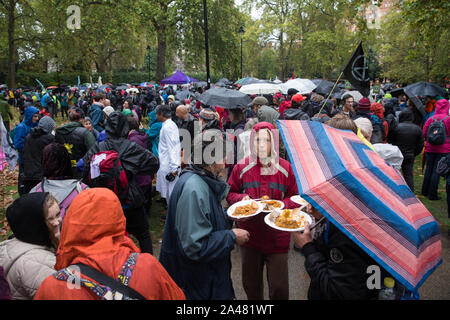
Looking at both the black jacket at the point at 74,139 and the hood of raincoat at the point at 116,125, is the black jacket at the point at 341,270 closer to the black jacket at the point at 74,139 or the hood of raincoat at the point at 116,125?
the hood of raincoat at the point at 116,125

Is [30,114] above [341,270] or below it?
above

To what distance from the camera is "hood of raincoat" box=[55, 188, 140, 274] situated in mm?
1729

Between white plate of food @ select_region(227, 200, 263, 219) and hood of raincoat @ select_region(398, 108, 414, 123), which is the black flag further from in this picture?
white plate of food @ select_region(227, 200, 263, 219)

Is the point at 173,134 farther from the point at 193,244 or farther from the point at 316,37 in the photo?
the point at 316,37

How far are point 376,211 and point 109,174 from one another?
2943 millimetres

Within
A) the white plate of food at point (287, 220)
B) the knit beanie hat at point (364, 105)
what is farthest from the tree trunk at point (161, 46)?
the white plate of food at point (287, 220)

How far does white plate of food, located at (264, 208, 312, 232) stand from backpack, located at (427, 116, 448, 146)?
4.98 m

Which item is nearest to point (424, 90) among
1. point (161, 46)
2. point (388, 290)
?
point (388, 290)

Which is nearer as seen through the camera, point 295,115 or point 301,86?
point 295,115

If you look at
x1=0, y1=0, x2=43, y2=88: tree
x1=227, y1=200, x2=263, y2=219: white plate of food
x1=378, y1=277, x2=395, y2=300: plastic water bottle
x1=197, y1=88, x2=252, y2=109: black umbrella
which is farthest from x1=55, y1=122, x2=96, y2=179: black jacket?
x1=0, y1=0, x2=43, y2=88: tree

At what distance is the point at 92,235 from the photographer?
69.8 inches

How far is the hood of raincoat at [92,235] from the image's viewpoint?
68.1 inches

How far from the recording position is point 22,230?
7.42ft

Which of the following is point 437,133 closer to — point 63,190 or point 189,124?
point 189,124
